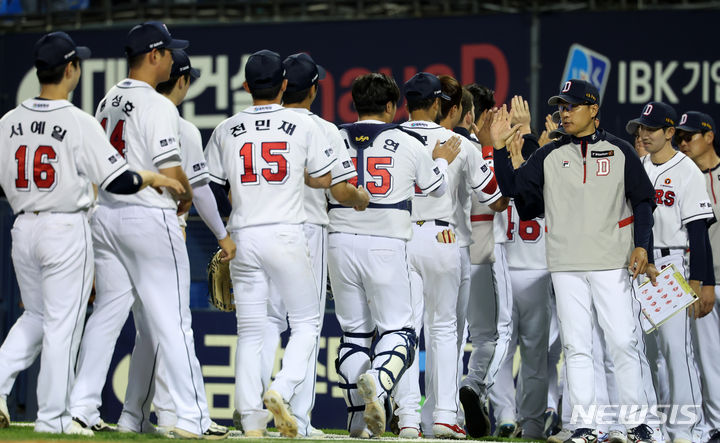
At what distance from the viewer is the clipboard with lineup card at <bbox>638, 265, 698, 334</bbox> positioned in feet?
22.9

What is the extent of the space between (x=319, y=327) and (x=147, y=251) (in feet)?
3.58

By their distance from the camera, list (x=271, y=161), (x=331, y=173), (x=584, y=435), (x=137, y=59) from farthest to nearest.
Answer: (x=331, y=173) → (x=584, y=435) → (x=271, y=161) → (x=137, y=59)

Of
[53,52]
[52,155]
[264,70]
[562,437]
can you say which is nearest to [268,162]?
[264,70]

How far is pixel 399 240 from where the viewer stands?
6957 mm

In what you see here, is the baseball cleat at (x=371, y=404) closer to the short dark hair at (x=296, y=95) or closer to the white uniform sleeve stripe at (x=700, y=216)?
the short dark hair at (x=296, y=95)

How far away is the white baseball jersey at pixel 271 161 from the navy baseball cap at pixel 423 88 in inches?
48.7

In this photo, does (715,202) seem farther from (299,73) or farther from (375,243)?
(299,73)

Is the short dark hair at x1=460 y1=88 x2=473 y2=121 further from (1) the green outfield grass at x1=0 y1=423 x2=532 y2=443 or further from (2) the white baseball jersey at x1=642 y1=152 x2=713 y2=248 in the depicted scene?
(1) the green outfield grass at x1=0 y1=423 x2=532 y2=443

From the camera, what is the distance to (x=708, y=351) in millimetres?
7930

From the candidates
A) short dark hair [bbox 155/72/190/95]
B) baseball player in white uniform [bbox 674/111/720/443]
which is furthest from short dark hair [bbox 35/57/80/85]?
baseball player in white uniform [bbox 674/111/720/443]

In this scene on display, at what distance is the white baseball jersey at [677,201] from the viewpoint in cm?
762

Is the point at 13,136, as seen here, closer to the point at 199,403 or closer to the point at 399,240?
the point at 199,403

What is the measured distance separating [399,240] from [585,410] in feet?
4.86

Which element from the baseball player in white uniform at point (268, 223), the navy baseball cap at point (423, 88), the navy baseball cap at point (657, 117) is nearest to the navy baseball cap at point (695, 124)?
the navy baseball cap at point (657, 117)
